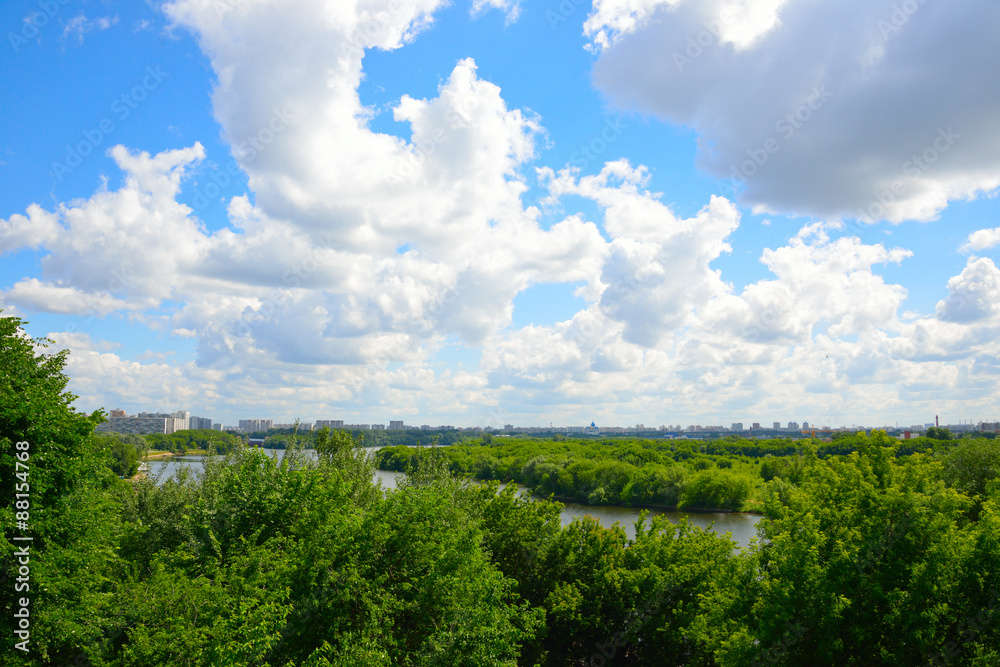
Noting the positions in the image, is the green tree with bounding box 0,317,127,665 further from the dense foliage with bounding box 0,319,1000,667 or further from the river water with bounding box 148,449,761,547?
the river water with bounding box 148,449,761,547

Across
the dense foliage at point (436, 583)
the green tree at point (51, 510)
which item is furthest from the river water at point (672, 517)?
the green tree at point (51, 510)

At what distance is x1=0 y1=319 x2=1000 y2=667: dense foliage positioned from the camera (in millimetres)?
14422

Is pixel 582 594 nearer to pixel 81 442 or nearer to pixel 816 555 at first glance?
pixel 816 555

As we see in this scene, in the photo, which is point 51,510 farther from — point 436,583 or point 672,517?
point 672,517

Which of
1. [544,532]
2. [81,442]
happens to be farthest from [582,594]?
[81,442]

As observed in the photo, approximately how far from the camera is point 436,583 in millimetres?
15461

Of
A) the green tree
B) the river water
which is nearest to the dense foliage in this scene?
the green tree

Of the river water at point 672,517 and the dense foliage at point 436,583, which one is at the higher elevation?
the dense foliage at point 436,583

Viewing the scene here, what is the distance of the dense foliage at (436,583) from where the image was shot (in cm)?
1442

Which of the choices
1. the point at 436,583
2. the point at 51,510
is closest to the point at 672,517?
the point at 436,583

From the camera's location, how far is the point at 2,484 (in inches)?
647

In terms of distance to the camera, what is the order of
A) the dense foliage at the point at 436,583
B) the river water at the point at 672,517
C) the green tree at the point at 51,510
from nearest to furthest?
the dense foliage at the point at 436,583, the green tree at the point at 51,510, the river water at the point at 672,517

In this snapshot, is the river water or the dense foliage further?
the river water

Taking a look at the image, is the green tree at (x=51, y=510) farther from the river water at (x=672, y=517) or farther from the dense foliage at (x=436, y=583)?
the river water at (x=672, y=517)
